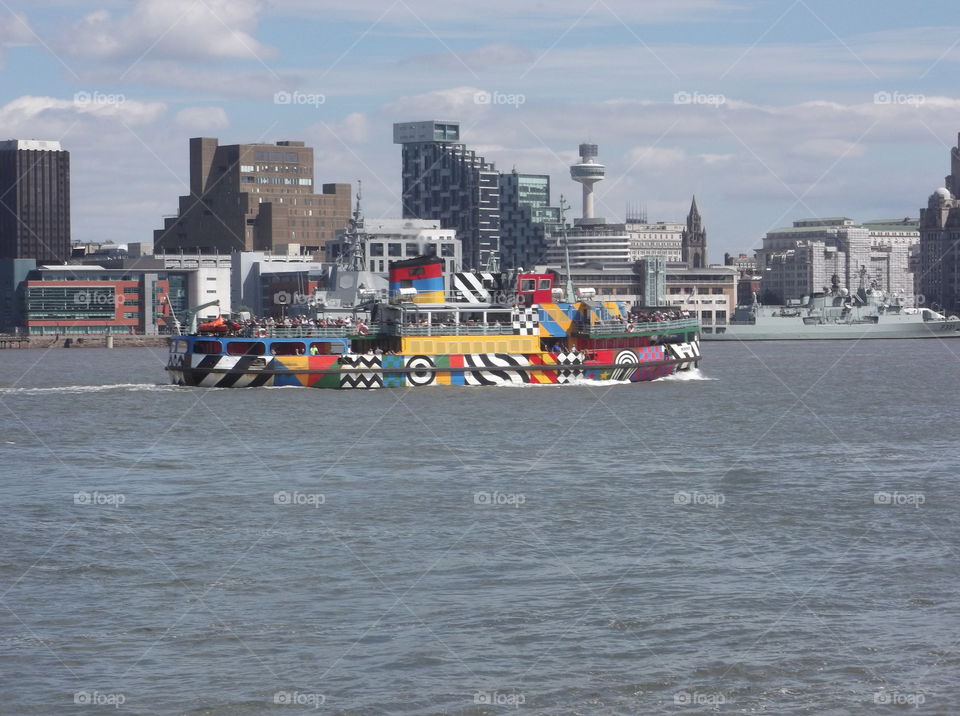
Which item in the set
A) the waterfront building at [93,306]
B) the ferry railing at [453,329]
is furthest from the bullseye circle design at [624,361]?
the waterfront building at [93,306]

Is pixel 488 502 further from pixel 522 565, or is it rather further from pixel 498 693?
pixel 498 693

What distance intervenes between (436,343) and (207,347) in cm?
1064

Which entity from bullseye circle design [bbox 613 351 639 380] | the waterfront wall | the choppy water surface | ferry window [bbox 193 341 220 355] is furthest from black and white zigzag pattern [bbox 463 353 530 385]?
the waterfront wall

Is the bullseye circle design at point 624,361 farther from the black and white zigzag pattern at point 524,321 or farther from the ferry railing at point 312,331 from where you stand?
the ferry railing at point 312,331

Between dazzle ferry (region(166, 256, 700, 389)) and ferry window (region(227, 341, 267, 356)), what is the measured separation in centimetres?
5

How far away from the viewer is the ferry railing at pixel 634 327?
72.9 metres

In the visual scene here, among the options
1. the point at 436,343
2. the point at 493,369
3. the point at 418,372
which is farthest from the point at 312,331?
the point at 493,369

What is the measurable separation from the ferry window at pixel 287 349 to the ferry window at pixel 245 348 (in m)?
0.47

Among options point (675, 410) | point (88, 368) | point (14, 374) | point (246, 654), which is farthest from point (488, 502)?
point (88, 368)

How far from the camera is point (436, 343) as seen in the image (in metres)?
70.6

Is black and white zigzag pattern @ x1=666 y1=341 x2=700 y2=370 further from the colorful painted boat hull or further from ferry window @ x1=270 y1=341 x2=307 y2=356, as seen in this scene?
ferry window @ x1=270 y1=341 x2=307 y2=356

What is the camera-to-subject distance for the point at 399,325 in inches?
2810

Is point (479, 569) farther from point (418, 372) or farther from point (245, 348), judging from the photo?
point (418, 372)

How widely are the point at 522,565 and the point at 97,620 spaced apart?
24.4 ft
